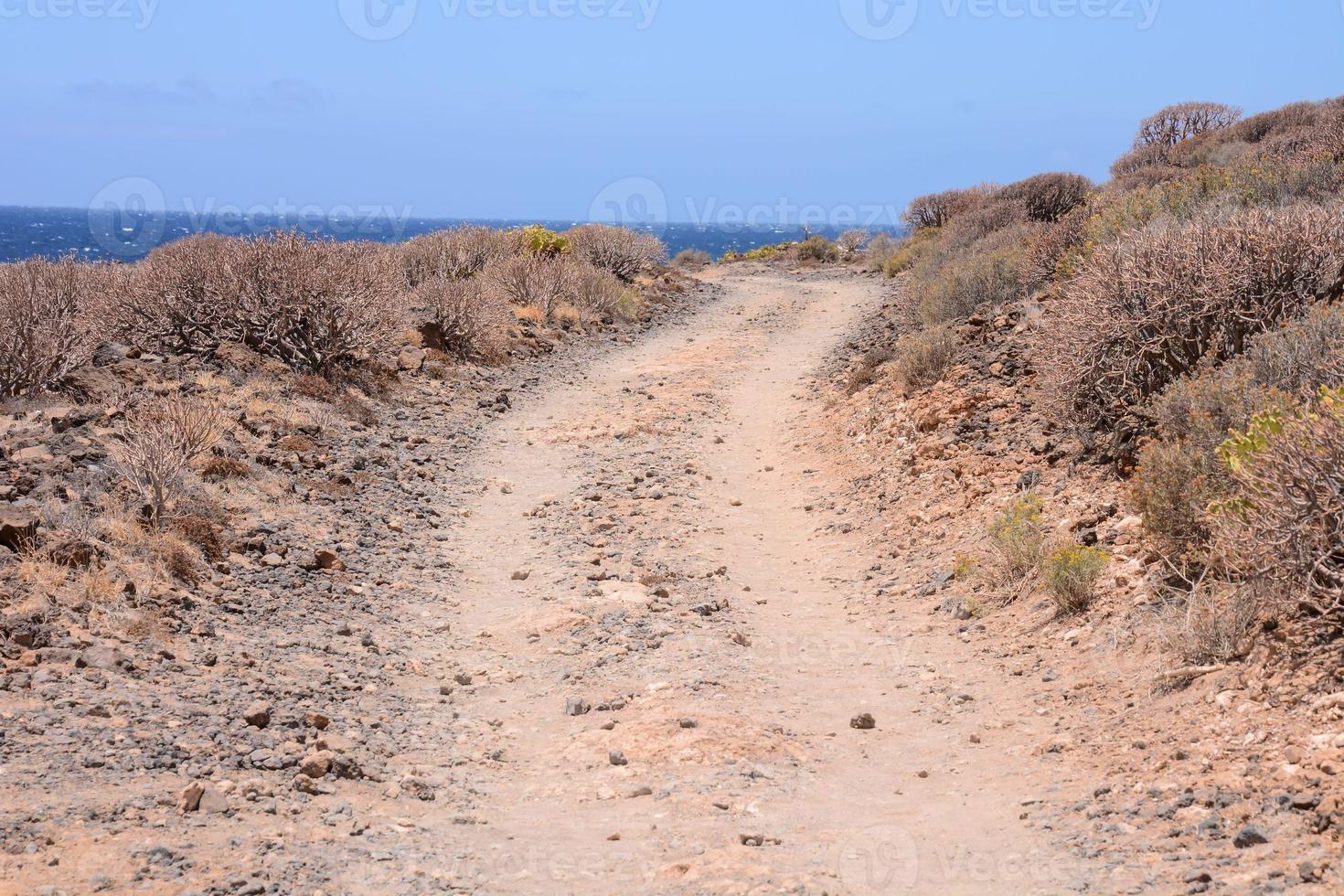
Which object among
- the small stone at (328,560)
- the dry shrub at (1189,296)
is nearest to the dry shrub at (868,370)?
the dry shrub at (1189,296)

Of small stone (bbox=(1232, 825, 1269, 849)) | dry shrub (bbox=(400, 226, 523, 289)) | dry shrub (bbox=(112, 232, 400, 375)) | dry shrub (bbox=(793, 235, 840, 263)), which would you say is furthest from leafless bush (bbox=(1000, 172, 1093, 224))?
small stone (bbox=(1232, 825, 1269, 849))

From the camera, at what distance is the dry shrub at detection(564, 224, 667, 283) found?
24.8 metres

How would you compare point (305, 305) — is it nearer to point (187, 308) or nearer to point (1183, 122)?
point (187, 308)

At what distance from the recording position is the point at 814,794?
444 centimetres

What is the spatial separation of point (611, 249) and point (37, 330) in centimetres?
1636

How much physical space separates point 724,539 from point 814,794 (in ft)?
13.7

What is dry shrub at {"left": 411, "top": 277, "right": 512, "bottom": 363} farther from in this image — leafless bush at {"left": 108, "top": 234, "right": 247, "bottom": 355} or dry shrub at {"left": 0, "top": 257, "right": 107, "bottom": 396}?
dry shrub at {"left": 0, "top": 257, "right": 107, "bottom": 396}

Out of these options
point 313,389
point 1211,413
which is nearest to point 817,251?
point 313,389

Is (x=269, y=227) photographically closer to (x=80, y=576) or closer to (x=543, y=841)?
(x=80, y=576)

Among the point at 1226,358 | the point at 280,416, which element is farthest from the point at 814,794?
the point at 280,416

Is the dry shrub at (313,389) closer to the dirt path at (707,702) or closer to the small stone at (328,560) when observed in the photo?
Result: the dirt path at (707,702)

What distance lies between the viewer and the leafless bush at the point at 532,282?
1891cm

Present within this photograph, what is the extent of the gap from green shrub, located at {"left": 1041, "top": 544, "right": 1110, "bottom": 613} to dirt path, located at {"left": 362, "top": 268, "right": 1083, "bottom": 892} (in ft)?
2.18

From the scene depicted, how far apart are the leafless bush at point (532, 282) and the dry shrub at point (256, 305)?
585cm
